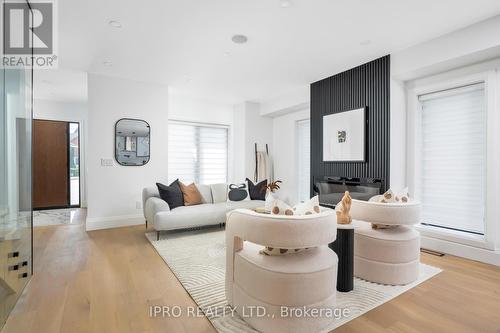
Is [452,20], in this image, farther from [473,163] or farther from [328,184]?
[328,184]

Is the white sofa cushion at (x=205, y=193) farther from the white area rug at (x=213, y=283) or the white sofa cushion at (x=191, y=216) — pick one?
the white area rug at (x=213, y=283)

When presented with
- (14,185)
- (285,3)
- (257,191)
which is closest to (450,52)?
(285,3)

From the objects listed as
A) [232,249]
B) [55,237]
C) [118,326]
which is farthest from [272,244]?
[55,237]

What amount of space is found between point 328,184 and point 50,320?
153 inches

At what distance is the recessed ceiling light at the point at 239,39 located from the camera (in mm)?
3066

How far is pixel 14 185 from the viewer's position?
2092 mm

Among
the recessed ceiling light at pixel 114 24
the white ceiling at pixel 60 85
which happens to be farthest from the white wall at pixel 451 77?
the white ceiling at pixel 60 85

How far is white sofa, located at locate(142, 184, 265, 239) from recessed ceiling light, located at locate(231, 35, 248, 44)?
97.1 inches

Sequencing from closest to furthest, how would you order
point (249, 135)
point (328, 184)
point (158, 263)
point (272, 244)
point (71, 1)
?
point (272, 244)
point (71, 1)
point (158, 263)
point (328, 184)
point (249, 135)

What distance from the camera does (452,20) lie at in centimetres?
269

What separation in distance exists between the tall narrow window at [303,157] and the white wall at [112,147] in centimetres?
291

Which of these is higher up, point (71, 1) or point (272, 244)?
point (71, 1)

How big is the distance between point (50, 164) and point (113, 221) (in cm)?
337

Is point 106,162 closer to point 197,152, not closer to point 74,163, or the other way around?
point 197,152
